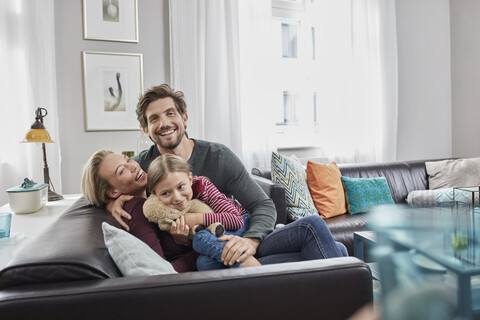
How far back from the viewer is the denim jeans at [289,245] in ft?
3.92

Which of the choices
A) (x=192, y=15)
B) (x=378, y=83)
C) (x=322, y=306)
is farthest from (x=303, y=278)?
(x=378, y=83)

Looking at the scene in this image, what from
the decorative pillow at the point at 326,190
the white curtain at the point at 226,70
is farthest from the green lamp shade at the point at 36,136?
the decorative pillow at the point at 326,190

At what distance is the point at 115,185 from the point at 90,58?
180cm

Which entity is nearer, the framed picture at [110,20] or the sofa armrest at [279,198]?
the sofa armrest at [279,198]

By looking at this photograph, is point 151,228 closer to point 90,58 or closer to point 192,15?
point 90,58

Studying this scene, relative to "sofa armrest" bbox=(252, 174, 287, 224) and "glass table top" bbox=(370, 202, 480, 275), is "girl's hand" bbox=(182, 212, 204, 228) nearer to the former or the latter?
"sofa armrest" bbox=(252, 174, 287, 224)

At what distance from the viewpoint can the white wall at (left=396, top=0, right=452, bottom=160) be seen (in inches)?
148

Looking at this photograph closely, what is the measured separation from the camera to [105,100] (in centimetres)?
280

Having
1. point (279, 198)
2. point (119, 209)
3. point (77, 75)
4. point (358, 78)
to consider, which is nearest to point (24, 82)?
point (77, 75)

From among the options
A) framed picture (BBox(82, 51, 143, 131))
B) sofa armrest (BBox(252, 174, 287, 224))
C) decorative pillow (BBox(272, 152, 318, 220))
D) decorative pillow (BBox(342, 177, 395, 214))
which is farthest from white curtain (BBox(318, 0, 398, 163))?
framed picture (BBox(82, 51, 143, 131))

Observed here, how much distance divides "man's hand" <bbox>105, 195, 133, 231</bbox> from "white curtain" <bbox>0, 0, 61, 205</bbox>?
1548 millimetres

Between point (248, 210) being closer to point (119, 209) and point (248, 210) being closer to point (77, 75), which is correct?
point (119, 209)

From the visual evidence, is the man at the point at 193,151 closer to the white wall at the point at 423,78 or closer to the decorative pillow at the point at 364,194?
the decorative pillow at the point at 364,194

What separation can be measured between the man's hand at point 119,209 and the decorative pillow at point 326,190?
1.59 m
